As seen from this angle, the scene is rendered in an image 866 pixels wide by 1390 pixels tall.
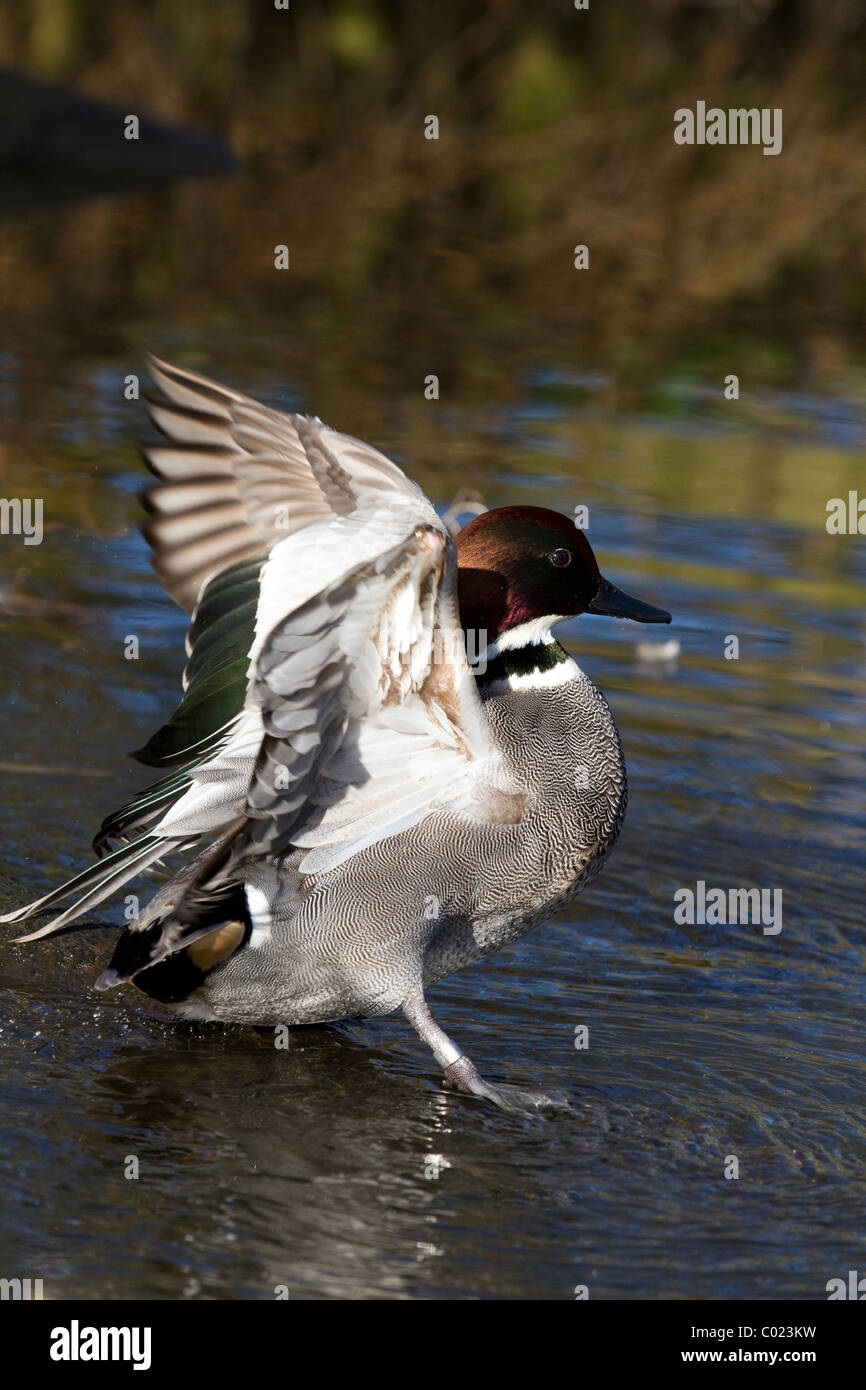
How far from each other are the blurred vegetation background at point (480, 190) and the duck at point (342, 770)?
5886mm

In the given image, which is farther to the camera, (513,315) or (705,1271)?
(513,315)

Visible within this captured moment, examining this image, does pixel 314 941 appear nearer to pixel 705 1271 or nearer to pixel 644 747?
pixel 705 1271

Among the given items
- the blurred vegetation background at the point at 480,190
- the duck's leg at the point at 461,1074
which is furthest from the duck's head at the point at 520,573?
the blurred vegetation background at the point at 480,190

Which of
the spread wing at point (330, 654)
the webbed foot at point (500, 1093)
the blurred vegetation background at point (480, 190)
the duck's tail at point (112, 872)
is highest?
the blurred vegetation background at point (480, 190)

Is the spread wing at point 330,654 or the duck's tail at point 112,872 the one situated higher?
the spread wing at point 330,654

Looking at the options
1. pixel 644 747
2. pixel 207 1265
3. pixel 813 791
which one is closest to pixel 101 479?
pixel 644 747

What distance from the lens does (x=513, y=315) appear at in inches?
443

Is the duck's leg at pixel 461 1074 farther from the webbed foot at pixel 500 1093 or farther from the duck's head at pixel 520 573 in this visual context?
the duck's head at pixel 520 573

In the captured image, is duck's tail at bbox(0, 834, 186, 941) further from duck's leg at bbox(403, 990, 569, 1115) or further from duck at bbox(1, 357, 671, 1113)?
duck's leg at bbox(403, 990, 569, 1115)

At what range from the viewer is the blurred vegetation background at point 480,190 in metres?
10.9

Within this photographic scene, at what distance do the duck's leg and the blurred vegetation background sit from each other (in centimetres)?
640

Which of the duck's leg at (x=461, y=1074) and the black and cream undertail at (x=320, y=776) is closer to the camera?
the black and cream undertail at (x=320, y=776)

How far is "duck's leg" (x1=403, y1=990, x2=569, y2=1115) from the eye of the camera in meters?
3.95
